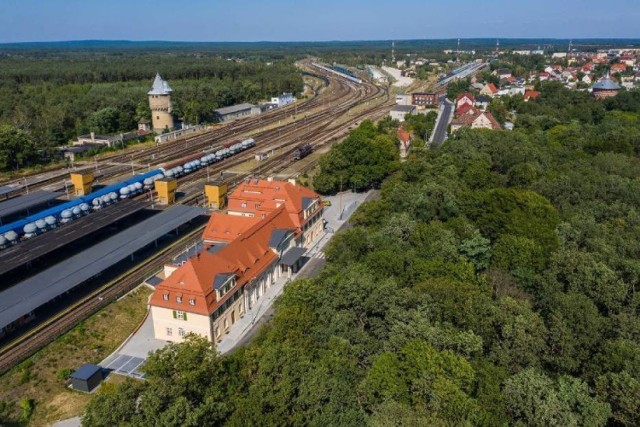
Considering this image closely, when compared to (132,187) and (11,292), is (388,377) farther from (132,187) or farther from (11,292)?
(132,187)

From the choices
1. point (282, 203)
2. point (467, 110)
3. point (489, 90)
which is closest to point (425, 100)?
point (467, 110)

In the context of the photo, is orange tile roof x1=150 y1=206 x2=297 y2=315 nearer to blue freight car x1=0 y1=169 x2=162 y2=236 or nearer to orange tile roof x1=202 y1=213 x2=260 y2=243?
→ orange tile roof x1=202 y1=213 x2=260 y2=243

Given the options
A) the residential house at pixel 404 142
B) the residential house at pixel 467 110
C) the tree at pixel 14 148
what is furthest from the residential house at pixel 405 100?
the tree at pixel 14 148

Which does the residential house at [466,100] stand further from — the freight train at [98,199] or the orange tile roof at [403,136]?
the freight train at [98,199]

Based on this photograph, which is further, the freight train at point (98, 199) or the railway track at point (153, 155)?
the railway track at point (153, 155)

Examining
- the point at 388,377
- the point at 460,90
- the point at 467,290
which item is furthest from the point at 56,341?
the point at 460,90

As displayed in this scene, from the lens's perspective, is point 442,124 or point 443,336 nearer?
point 443,336

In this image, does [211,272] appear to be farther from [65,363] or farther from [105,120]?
[105,120]

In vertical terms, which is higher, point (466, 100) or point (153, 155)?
point (466, 100)
